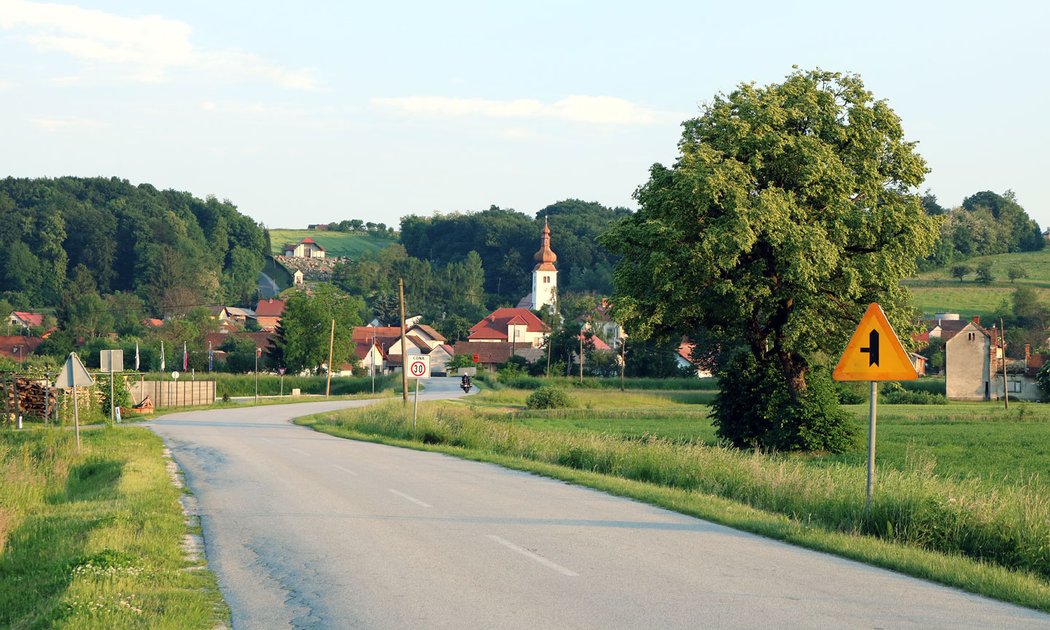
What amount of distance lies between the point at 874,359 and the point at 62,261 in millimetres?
176189

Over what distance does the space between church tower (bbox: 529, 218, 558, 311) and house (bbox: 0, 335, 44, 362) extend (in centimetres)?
8767

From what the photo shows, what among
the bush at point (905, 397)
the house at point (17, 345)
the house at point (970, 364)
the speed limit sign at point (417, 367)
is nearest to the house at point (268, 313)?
the house at point (17, 345)

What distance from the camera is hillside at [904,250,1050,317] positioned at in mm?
128625

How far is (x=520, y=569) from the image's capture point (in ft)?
33.9

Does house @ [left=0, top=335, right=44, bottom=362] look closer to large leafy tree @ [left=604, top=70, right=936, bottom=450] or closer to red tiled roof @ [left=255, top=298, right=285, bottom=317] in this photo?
red tiled roof @ [left=255, top=298, right=285, bottom=317]

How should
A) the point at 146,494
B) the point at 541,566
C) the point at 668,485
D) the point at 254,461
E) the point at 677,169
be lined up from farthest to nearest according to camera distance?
the point at 677,169 → the point at 254,461 → the point at 668,485 → the point at 146,494 → the point at 541,566

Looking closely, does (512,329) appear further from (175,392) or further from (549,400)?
(549,400)

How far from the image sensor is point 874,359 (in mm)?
13344

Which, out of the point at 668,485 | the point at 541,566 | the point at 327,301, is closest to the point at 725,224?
the point at 668,485

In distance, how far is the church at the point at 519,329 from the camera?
134125 mm

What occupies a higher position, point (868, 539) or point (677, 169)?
point (677, 169)

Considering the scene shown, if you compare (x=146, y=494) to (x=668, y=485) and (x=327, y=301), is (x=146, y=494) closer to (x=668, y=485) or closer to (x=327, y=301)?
(x=668, y=485)

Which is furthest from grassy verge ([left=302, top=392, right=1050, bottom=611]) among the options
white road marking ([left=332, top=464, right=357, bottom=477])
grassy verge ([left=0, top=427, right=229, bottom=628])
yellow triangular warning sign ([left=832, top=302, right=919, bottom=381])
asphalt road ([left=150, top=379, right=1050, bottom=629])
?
grassy verge ([left=0, top=427, right=229, bottom=628])

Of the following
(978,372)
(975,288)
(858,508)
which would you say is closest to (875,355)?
(858,508)
